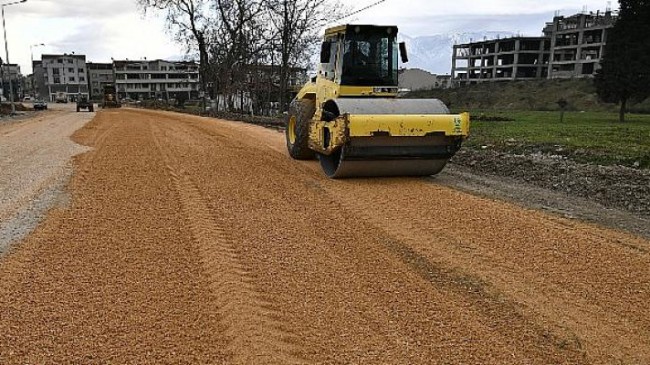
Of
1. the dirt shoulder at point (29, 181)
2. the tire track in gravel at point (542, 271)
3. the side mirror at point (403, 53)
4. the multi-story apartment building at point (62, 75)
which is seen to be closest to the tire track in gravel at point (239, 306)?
the tire track in gravel at point (542, 271)

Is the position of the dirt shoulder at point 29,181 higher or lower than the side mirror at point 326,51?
lower

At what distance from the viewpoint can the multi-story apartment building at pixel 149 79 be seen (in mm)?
123000

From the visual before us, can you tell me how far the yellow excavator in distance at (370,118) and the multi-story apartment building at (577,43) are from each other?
73.8m

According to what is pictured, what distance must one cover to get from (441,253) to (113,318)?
301 cm

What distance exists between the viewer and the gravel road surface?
335 cm

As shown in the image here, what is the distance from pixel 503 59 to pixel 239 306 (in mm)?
96876

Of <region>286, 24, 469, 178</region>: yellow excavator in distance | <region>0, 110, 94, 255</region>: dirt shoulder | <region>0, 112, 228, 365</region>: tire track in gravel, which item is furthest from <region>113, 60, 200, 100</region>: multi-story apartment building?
<region>0, 112, 228, 365</region>: tire track in gravel

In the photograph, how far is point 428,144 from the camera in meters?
8.90

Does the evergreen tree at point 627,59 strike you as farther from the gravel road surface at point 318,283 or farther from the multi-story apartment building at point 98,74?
the multi-story apartment building at point 98,74

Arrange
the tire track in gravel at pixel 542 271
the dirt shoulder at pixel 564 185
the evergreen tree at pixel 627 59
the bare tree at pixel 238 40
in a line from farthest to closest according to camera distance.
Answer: the bare tree at pixel 238 40, the evergreen tree at pixel 627 59, the dirt shoulder at pixel 564 185, the tire track in gravel at pixel 542 271

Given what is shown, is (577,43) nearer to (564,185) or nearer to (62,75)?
(564,185)

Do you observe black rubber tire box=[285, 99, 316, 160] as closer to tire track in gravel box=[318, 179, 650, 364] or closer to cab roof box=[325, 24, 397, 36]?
cab roof box=[325, 24, 397, 36]

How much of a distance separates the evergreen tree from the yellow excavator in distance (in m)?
23.0

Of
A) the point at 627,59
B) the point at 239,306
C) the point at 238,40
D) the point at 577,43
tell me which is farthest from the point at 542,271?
the point at 577,43
